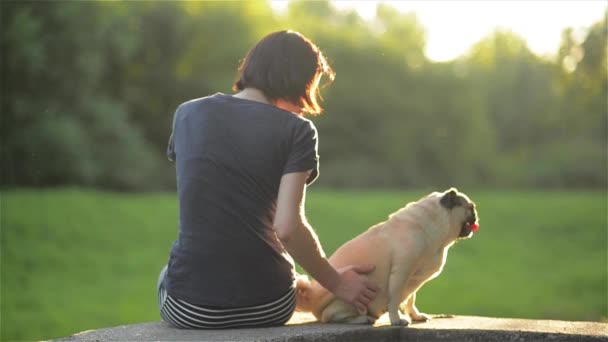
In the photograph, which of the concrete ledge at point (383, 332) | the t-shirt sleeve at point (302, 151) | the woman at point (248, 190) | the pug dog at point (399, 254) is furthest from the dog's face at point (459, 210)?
the t-shirt sleeve at point (302, 151)

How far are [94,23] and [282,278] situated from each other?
23.9 m

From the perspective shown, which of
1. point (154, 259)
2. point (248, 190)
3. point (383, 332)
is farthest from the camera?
point (154, 259)

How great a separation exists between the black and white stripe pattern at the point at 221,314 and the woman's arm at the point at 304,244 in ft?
0.78

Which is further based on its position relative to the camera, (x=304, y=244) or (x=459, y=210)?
(x=459, y=210)

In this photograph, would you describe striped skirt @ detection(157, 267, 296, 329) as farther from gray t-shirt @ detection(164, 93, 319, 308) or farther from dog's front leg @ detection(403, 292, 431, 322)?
dog's front leg @ detection(403, 292, 431, 322)

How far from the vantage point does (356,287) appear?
4.04 metres

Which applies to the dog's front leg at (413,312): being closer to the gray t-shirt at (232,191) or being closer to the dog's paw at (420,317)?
the dog's paw at (420,317)

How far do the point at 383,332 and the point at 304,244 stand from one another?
63 centimetres

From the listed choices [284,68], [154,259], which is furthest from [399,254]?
[154,259]

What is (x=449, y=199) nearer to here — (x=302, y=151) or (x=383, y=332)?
(x=383, y=332)

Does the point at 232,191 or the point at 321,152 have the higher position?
the point at 232,191

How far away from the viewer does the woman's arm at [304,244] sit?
3598 mm

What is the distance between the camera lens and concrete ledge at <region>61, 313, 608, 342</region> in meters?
3.72

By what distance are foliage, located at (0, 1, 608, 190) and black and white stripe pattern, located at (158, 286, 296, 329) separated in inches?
656
